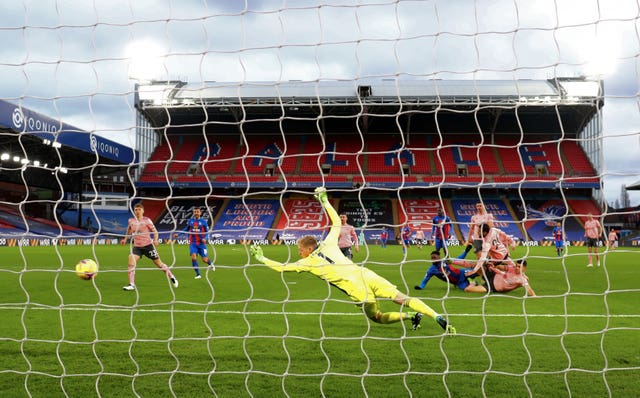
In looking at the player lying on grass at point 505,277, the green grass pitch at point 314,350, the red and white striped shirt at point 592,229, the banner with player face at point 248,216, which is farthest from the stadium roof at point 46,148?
the red and white striped shirt at point 592,229

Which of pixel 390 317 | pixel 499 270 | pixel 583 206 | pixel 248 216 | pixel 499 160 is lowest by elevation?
pixel 390 317

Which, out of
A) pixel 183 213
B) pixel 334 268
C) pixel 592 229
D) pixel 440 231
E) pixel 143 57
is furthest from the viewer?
pixel 183 213

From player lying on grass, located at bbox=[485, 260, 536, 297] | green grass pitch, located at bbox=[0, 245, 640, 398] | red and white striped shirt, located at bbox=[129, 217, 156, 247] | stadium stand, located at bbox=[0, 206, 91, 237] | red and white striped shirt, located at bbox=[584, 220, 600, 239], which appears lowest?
green grass pitch, located at bbox=[0, 245, 640, 398]

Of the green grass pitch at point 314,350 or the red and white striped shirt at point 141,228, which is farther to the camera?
the red and white striped shirt at point 141,228

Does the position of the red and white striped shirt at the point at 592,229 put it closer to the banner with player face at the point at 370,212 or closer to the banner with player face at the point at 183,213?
the banner with player face at the point at 370,212

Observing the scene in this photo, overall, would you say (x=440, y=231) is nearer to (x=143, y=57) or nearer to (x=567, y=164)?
(x=143, y=57)

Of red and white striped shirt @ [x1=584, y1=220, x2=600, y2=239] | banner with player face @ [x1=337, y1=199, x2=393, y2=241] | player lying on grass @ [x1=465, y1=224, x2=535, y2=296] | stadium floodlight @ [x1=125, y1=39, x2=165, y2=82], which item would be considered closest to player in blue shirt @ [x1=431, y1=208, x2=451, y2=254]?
player lying on grass @ [x1=465, y1=224, x2=535, y2=296]

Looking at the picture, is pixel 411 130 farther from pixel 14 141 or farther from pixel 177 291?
pixel 177 291

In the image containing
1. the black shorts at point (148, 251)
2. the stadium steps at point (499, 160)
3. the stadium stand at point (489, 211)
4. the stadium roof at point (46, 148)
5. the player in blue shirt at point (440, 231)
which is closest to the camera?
the player in blue shirt at point (440, 231)

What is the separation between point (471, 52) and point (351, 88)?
28696 mm

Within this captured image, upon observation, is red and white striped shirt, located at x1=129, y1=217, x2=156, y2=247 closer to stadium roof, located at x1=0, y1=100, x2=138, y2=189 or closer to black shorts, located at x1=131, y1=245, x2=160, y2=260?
black shorts, located at x1=131, y1=245, x2=160, y2=260

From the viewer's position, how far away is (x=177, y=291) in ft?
31.4

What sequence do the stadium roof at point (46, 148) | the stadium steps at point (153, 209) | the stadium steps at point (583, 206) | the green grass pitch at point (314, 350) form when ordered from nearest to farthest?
the green grass pitch at point (314, 350), the stadium roof at point (46, 148), the stadium steps at point (153, 209), the stadium steps at point (583, 206)

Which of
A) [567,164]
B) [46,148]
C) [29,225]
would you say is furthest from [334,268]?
A: [567,164]
